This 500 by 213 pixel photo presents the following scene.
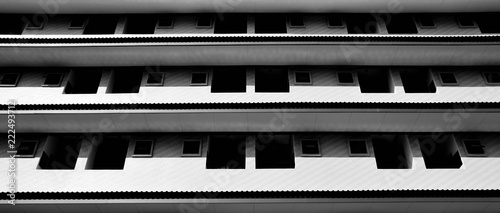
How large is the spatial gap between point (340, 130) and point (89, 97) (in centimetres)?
939

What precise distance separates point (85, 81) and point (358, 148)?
11.3m

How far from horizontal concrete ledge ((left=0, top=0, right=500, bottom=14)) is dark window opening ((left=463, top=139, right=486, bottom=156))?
5562 mm

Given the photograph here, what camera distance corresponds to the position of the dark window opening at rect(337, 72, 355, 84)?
Answer: 49.9ft

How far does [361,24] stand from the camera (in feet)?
54.6

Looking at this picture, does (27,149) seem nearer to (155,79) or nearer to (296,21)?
(155,79)

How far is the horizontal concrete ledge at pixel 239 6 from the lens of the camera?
51.2ft

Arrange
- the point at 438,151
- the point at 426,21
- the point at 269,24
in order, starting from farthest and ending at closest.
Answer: the point at 269,24
the point at 426,21
the point at 438,151

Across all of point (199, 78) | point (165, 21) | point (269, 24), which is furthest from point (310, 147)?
point (165, 21)

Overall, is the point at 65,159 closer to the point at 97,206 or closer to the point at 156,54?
the point at 97,206

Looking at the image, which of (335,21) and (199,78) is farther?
(335,21)

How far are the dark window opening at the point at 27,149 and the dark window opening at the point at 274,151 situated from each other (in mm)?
8070

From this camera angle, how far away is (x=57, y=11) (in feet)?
53.0

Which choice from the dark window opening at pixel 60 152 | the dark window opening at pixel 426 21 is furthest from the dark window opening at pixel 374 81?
the dark window opening at pixel 60 152

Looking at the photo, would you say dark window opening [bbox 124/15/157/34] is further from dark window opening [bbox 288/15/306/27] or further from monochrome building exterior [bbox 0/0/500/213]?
dark window opening [bbox 288/15/306/27]
